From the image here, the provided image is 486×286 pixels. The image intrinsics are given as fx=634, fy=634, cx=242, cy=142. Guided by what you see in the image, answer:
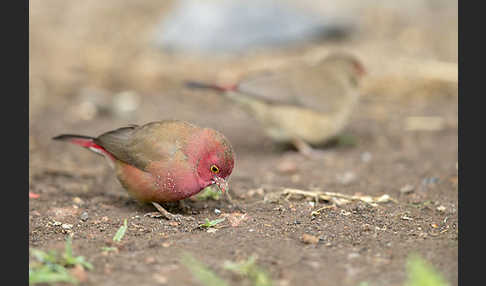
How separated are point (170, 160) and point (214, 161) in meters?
0.32

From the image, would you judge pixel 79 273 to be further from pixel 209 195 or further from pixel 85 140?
pixel 85 140

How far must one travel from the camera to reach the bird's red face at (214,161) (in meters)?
4.18

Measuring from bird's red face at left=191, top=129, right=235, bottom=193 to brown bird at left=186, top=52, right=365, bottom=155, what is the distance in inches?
101

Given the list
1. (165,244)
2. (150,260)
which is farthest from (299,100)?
(150,260)

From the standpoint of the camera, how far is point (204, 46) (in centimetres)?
1041

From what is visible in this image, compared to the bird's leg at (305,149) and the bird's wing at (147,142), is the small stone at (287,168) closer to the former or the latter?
the bird's leg at (305,149)

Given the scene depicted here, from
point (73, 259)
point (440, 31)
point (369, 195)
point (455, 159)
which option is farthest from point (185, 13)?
point (73, 259)

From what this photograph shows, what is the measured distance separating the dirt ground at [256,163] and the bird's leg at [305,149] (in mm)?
122

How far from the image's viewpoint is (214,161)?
4.18 metres

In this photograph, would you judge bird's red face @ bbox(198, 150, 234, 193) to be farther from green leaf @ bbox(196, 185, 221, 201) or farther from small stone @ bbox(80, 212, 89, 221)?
small stone @ bbox(80, 212, 89, 221)

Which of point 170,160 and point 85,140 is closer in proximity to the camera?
point 170,160

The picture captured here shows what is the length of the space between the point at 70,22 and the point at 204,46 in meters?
2.51

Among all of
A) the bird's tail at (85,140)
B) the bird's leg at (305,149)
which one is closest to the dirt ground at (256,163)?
the bird's leg at (305,149)

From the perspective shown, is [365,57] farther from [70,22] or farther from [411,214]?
[411,214]
